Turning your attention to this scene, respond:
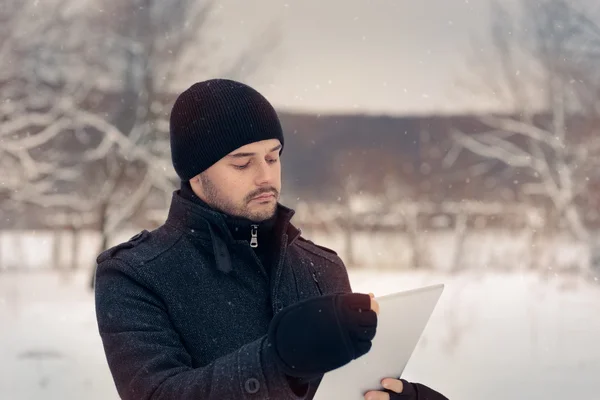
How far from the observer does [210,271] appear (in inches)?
50.6

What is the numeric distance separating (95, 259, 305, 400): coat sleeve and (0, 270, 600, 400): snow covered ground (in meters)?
4.70

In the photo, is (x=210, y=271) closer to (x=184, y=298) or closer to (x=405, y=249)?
(x=184, y=298)

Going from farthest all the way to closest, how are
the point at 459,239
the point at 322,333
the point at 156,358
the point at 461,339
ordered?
the point at 459,239, the point at 461,339, the point at 156,358, the point at 322,333

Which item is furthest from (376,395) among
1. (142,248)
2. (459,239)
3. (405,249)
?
(459,239)

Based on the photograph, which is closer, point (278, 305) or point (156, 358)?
point (156, 358)

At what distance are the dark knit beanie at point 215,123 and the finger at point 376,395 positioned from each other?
1.70 feet

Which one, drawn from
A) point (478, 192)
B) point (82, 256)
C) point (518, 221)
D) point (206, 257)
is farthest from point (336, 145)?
point (206, 257)

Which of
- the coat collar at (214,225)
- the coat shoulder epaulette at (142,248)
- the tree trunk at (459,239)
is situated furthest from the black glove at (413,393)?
the tree trunk at (459,239)

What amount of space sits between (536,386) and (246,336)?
215 inches

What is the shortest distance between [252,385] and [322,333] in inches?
5.7

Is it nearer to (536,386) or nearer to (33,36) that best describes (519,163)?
(536,386)

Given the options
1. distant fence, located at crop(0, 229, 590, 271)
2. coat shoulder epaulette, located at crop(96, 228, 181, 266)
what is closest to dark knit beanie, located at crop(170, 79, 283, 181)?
coat shoulder epaulette, located at crop(96, 228, 181, 266)

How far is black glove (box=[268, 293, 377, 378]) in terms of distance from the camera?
37.2 inches

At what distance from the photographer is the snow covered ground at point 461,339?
5.90 meters
